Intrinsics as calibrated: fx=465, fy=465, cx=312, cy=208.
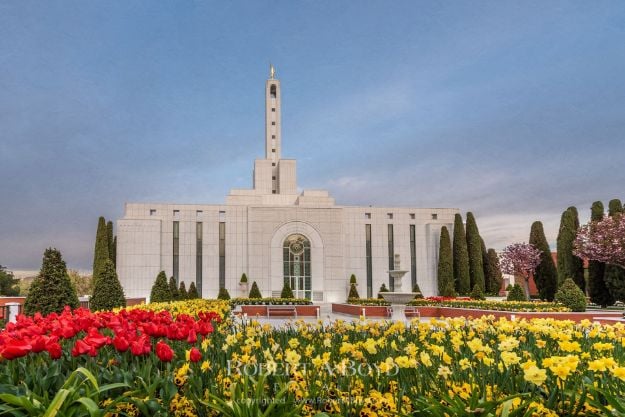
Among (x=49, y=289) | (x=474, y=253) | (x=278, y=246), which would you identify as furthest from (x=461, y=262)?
(x=49, y=289)

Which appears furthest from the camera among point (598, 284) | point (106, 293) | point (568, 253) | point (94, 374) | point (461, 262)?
point (461, 262)

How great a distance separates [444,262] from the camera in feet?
113

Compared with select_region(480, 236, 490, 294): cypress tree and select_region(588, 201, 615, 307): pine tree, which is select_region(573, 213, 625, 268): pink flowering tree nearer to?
select_region(588, 201, 615, 307): pine tree

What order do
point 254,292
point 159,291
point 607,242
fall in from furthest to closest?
1. point 254,292
2. point 607,242
3. point 159,291

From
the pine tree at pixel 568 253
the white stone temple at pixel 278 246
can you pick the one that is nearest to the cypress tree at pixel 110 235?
the white stone temple at pixel 278 246

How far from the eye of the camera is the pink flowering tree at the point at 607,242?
2208cm

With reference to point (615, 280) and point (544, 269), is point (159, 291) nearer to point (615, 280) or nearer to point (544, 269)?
point (615, 280)

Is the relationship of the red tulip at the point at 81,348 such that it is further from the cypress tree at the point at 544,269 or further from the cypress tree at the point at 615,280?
the cypress tree at the point at 544,269

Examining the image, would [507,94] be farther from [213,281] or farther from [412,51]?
[213,281]

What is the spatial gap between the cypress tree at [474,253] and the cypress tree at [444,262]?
2.05 m

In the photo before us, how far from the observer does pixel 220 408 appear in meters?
2.46

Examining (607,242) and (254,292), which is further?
(254,292)

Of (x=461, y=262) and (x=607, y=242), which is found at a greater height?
(x=607, y=242)

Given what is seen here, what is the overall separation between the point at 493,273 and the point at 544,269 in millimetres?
8028
